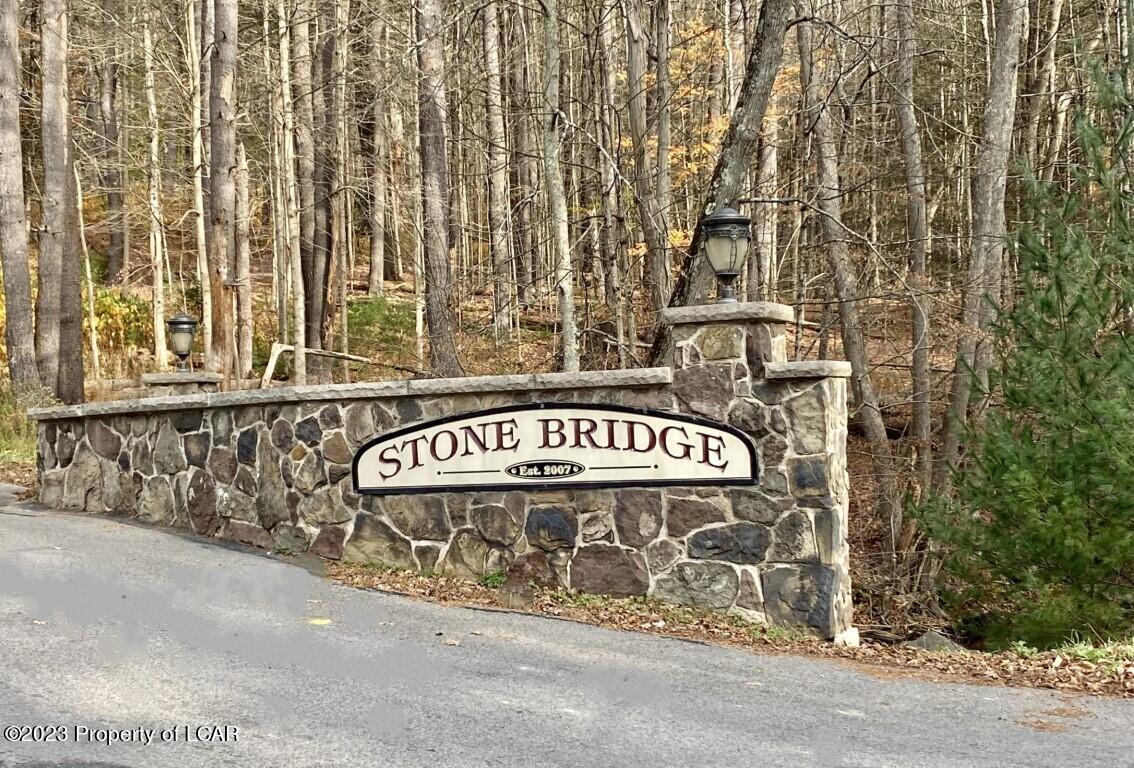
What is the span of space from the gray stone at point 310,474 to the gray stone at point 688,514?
289 centimetres

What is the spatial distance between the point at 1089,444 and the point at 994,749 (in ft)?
12.5

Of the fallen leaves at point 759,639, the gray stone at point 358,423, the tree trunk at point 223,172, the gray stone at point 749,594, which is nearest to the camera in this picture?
the fallen leaves at point 759,639

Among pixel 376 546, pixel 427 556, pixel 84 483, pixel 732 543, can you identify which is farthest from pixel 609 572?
pixel 84 483

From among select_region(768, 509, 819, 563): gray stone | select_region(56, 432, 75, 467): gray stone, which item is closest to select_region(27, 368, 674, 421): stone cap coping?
select_region(56, 432, 75, 467): gray stone

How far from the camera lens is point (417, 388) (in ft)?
26.9

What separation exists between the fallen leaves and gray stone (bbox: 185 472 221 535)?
5.31 feet

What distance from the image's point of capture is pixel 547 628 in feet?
22.7

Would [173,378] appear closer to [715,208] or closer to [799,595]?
[715,208]

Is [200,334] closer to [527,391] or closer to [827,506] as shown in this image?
[527,391]

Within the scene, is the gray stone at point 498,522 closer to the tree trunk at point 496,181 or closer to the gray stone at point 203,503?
the gray stone at point 203,503

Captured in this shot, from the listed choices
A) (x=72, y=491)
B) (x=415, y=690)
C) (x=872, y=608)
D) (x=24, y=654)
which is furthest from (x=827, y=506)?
(x=72, y=491)

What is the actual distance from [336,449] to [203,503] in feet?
5.70

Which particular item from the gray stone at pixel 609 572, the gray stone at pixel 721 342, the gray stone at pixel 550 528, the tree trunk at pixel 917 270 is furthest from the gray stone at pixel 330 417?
the tree trunk at pixel 917 270

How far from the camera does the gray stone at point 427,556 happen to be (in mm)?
8211
